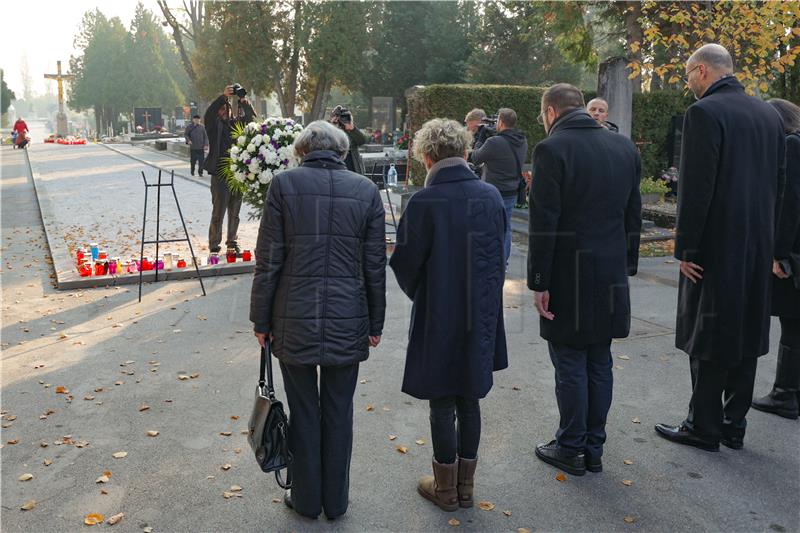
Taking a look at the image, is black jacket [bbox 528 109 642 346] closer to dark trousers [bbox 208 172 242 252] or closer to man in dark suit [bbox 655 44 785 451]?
man in dark suit [bbox 655 44 785 451]

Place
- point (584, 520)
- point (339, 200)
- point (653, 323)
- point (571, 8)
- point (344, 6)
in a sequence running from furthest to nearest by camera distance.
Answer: point (344, 6)
point (571, 8)
point (653, 323)
point (584, 520)
point (339, 200)

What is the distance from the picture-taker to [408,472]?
420 cm

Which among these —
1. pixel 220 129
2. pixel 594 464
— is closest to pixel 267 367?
pixel 594 464

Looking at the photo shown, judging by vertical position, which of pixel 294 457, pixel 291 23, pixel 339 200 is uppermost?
pixel 291 23

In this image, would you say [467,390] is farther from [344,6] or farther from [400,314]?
[344,6]

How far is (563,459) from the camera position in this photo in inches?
166

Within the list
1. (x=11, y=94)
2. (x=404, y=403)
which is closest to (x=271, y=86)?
(x=404, y=403)

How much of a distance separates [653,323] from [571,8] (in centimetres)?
1637

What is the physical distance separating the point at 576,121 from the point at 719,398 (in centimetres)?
187

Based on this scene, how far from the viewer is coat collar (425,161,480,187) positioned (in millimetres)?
3552

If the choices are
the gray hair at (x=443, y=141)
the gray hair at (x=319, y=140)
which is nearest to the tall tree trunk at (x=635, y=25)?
the gray hair at (x=443, y=141)

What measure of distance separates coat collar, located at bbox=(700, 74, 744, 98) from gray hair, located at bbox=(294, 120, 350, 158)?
7.06 ft

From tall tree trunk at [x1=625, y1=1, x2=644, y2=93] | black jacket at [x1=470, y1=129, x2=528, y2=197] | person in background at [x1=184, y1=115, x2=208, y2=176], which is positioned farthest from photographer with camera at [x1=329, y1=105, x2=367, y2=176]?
person in background at [x1=184, y1=115, x2=208, y2=176]

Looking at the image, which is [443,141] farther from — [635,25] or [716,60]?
[635,25]
